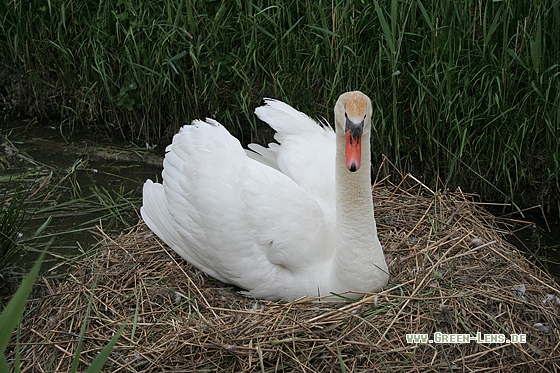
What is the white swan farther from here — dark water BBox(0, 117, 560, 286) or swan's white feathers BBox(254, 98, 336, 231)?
dark water BBox(0, 117, 560, 286)

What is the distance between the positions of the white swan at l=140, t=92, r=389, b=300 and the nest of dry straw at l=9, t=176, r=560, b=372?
6.1 inches

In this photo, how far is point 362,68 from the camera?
543cm

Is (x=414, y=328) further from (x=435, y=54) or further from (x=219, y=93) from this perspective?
(x=219, y=93)

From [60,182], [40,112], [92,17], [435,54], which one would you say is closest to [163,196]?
[60,182]

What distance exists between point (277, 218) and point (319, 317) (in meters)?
0.60

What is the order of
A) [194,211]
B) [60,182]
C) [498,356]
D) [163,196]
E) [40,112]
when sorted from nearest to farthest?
[498,356]
[194,211]
[163,196]
[60,182]
[40,112]

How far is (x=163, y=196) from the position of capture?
458 cm

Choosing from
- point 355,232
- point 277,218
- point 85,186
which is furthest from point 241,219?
point 85,186

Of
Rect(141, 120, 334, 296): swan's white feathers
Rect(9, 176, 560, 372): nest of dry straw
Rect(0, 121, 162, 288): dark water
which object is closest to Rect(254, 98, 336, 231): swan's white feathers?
Rect(141, 120, 334, 296): swan's white feathers

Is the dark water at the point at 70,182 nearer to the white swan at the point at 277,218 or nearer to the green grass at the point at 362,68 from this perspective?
the green grass at the point at 362,68

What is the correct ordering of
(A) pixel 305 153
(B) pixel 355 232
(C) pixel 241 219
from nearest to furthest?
(B) pixel 355 232 → (C) pixel 241 219 → (A) pixel 305 153

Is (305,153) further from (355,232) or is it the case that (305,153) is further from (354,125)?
(354,125)

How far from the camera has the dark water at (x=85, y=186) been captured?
521cm

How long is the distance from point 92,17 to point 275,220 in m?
3.49
